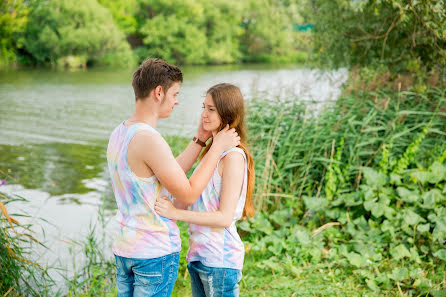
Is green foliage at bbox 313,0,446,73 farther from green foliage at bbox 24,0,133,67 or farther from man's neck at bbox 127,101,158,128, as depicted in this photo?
green foliage at bbox 24,0,133,67

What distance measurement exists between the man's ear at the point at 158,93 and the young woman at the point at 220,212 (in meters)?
0.27

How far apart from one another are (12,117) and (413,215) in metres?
11.3

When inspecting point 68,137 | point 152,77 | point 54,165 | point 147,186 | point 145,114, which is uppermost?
point 152,77

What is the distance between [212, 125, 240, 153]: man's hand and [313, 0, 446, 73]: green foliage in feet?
11.9

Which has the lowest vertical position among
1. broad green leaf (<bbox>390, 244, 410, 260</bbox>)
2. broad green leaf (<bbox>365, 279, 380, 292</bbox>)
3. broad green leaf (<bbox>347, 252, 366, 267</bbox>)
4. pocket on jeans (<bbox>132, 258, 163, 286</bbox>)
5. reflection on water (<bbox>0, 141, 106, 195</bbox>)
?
reflection on water (<bbox>0, 141, 106, 195</bbox>)

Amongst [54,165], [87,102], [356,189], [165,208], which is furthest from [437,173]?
[87,102]

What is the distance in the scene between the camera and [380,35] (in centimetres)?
630

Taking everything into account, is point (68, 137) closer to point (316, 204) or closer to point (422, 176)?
point (316, 204)

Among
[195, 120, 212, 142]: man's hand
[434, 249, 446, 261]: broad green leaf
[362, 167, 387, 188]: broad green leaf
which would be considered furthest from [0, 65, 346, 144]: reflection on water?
[195, 120, 212, 142]: man's hand

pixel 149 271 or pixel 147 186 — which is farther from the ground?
pixel 147 186

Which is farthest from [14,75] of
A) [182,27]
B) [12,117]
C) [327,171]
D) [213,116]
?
[213,116]

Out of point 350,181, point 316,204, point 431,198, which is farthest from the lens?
point 350,181

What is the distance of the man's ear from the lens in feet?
6.12

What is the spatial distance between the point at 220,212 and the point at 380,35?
5.22 metres
